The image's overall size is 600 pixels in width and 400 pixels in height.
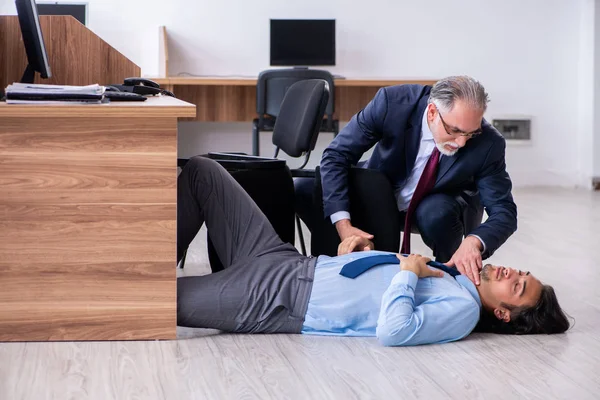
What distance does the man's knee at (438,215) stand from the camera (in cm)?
274

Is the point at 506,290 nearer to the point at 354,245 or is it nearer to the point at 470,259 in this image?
the point at 470,259

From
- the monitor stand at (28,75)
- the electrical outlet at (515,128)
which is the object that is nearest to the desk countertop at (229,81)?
the electrical outlet at (515,128)

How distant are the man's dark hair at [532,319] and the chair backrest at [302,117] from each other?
1.37m

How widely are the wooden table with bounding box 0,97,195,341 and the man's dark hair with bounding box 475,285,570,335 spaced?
2.77 ft

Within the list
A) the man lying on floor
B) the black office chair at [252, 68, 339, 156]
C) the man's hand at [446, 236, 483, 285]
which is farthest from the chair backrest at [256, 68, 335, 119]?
the man lying on floor

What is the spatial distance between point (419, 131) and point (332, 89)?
128 inches

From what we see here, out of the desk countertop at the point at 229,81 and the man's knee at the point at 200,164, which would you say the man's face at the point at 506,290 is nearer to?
the man's knee at the point at 200,164

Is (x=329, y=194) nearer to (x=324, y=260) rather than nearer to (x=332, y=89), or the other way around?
(x=324, y=260)

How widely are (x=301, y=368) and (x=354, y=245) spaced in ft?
1.75

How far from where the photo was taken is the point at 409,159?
279 centimetres

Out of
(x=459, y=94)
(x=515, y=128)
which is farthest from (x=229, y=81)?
(x=459, y=94)

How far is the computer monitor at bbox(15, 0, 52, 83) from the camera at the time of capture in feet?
8.77

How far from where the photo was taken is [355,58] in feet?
21.8

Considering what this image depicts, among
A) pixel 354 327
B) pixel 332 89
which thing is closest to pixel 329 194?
pixel 354 327
